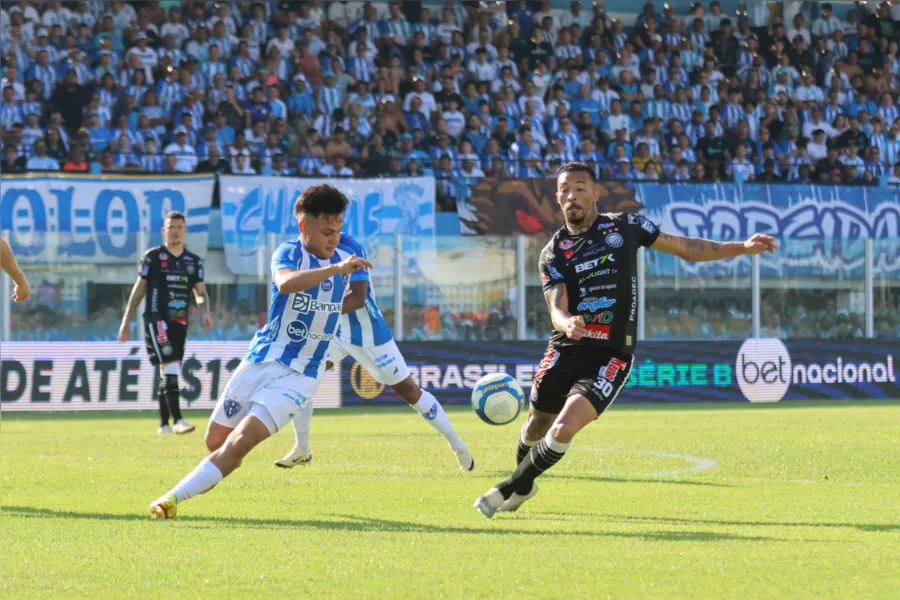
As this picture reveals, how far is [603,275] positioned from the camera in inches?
314

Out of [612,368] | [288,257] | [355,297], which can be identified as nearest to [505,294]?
[355,297]

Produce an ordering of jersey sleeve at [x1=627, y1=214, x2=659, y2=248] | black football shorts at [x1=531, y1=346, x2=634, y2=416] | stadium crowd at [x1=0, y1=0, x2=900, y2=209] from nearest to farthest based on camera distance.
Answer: black football shorts at [x1=531, y1=346, x2=634, y2=416]
jersey sleeve at [x1=627, y1=214, x2=659, y2=248]
stadium crowd at [x1=0, y1=0, x2=900, y2=209]

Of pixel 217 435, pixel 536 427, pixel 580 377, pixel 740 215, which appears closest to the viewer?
pixel 217 435

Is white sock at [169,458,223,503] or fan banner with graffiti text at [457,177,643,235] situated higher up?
fan banner with graffiti text at [457,177,643,235]

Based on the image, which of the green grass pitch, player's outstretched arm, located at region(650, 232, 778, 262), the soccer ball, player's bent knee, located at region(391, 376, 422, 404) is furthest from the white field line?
player's outstretched arm, located at region(650, 232, 778, 262)

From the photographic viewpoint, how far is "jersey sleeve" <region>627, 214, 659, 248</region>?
318 inches

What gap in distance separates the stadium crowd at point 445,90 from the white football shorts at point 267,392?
15159 mm

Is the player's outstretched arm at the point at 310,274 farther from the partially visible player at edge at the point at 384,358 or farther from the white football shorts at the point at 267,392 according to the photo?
the partially visible player at edge at the point at 384,358

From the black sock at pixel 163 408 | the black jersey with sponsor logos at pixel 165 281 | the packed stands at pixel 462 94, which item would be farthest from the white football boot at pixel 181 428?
the packed stands at pixel 462 94

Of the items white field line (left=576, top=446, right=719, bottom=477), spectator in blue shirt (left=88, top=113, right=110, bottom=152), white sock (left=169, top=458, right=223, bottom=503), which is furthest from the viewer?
spectator in blue shirt (left=88, top=113, right=110, bottom=152)

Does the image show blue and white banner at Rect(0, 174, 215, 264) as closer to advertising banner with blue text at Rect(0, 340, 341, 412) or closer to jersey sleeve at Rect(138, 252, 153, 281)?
advertising banner with blue text at Rect(0, 340, 341, 412)

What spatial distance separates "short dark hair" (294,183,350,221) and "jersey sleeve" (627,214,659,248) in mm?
1758

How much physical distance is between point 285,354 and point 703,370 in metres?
17.2

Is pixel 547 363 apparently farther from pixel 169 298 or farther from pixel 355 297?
pixel 169 298
